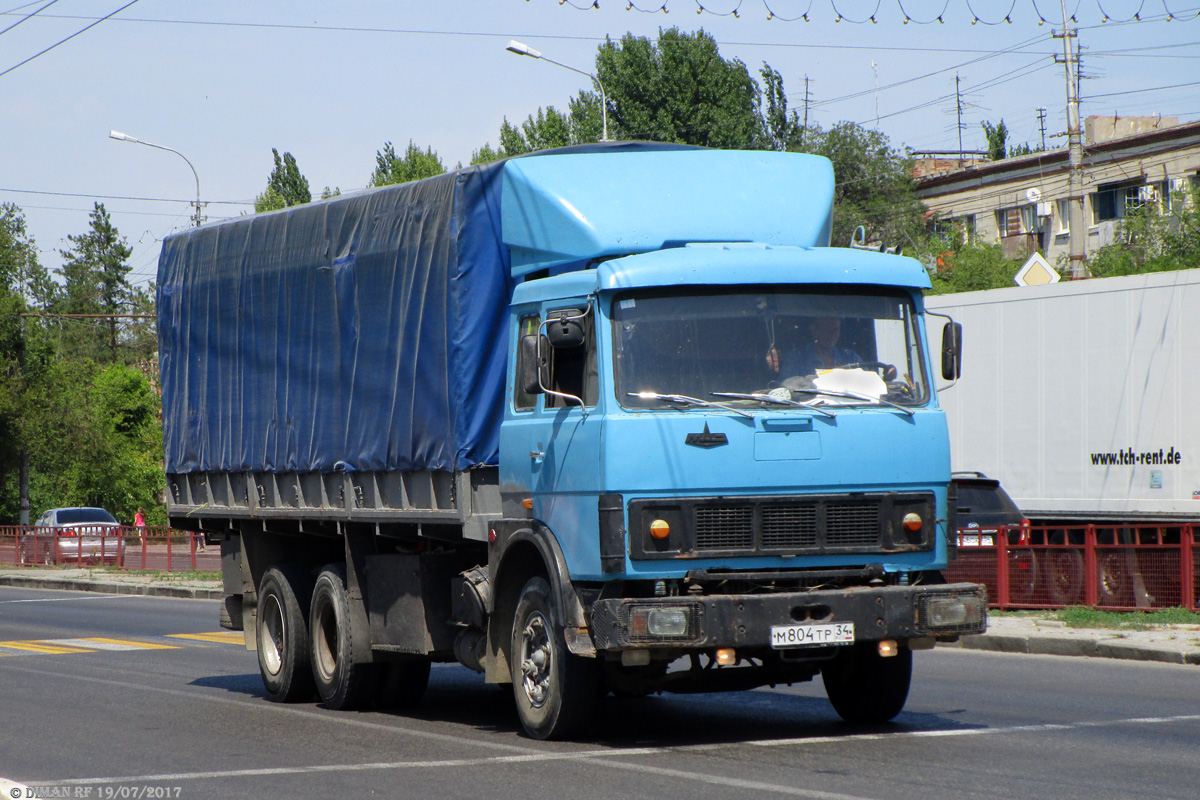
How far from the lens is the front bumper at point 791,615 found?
324 inches

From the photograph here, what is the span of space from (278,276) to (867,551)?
5617 millimetres

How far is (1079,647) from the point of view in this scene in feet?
48.4

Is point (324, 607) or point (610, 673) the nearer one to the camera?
point (610, 673)

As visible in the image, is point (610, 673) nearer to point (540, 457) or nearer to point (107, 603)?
point (540, 457)

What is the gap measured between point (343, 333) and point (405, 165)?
62.2 meters

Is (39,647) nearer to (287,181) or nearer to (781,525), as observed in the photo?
(781,525)

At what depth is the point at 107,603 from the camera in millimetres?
27844

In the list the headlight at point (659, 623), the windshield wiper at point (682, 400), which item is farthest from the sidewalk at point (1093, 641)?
the headlight at point (659, 623)

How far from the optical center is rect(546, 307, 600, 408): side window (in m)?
8.65

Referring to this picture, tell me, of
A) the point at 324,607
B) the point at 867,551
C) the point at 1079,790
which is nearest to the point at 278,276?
the point at 324,607

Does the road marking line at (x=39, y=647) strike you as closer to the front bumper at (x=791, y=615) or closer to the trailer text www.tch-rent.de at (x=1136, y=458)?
the front bumper at (x=791, y=615)

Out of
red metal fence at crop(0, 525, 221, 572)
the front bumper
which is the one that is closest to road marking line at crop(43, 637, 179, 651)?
the front bumper

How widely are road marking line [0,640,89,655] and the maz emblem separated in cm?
1092

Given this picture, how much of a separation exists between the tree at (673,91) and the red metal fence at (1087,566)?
41.2 meters
